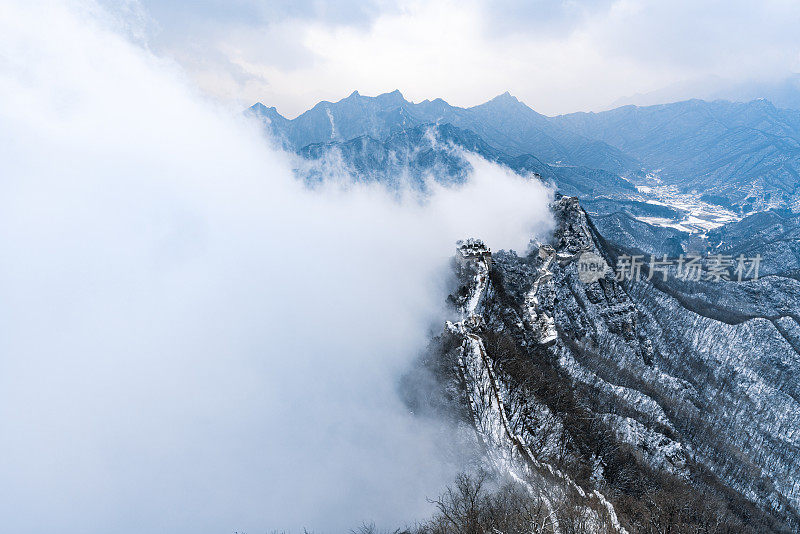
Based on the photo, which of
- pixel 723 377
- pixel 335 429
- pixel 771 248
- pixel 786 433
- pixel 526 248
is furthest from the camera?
pixel 771 248

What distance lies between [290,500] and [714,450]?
269 ft

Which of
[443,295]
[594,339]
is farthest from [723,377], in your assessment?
[443,295]

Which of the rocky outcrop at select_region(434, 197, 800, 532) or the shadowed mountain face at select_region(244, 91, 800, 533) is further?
the rocky outcrop at select_region(434, 197, 800, 532)

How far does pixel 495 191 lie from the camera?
170m

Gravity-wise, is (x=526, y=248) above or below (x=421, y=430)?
above

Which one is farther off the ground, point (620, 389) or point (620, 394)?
point (620, 389)

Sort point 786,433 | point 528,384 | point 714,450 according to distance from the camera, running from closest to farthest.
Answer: point 528,384
point 714,450
point 786,433

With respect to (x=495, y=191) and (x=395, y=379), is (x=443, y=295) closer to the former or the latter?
(x=395, y=379)

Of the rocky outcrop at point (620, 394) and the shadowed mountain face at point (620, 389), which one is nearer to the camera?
the shadowed mountain face at point (620, 389)

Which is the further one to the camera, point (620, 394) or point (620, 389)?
point (620, 389)

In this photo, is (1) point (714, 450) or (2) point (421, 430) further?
(1) point (714, 450)

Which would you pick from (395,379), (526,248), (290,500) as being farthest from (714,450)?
(290,500)

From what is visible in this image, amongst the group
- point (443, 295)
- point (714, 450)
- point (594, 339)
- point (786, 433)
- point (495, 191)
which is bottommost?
point (786, 433)

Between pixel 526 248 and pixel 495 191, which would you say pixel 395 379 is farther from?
pixel 495 191
